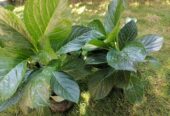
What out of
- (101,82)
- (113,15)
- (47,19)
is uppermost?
(47,19)

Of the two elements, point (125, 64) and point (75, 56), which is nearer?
point (125, 64)

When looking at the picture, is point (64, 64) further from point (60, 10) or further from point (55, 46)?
point (60, 10)

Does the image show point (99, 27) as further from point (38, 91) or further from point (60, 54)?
point (38, 91)

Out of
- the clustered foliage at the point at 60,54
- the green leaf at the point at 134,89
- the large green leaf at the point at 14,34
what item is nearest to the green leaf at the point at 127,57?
the clustered foliage at the point at 60,54

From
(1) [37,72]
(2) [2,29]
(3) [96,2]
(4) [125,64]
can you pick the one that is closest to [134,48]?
(4) [125,64]

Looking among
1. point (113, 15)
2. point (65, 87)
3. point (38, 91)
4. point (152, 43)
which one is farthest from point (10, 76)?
point (152, 43)

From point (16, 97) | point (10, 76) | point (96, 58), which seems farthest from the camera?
point (96, 58)

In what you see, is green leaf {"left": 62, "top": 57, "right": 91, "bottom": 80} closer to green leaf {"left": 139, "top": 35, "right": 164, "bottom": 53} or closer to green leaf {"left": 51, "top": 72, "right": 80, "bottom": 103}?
green leaf {"left": 51, "top": 72, "right": 80, "bottom": 103}
